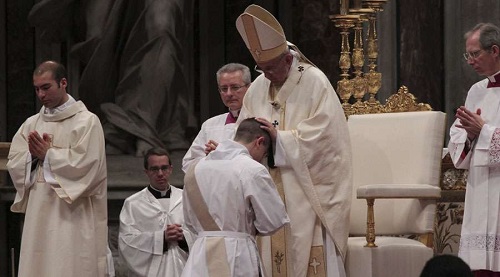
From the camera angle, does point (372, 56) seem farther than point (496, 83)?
Yes

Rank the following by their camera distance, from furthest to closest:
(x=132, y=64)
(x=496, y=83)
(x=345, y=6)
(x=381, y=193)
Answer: (x=132, y=64), (x=345, y=6), (x=381, y=193), (x=496, y=83)

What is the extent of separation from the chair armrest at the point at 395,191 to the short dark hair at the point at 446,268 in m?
3.09

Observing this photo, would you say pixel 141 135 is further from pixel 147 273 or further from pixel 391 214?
pixel 391 214

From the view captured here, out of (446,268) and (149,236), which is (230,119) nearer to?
(149,236)

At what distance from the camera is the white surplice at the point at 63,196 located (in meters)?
8.80

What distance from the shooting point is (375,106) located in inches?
362

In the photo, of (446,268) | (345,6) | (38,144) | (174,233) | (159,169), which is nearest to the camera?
(446,268)

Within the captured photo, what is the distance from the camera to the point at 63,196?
877cm

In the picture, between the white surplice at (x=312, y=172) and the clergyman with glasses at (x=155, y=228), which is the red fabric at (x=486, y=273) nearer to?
the white surplice at (x=312, y=172)

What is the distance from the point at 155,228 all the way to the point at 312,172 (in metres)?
1.87

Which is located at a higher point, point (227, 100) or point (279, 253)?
point (227, 100)

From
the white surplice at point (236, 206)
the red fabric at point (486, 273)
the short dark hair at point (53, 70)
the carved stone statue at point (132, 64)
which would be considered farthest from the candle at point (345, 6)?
the white surplice at point (236, 206)

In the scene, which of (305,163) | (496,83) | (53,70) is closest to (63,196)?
(53,70)

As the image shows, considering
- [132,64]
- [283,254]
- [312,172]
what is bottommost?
[283,254]
